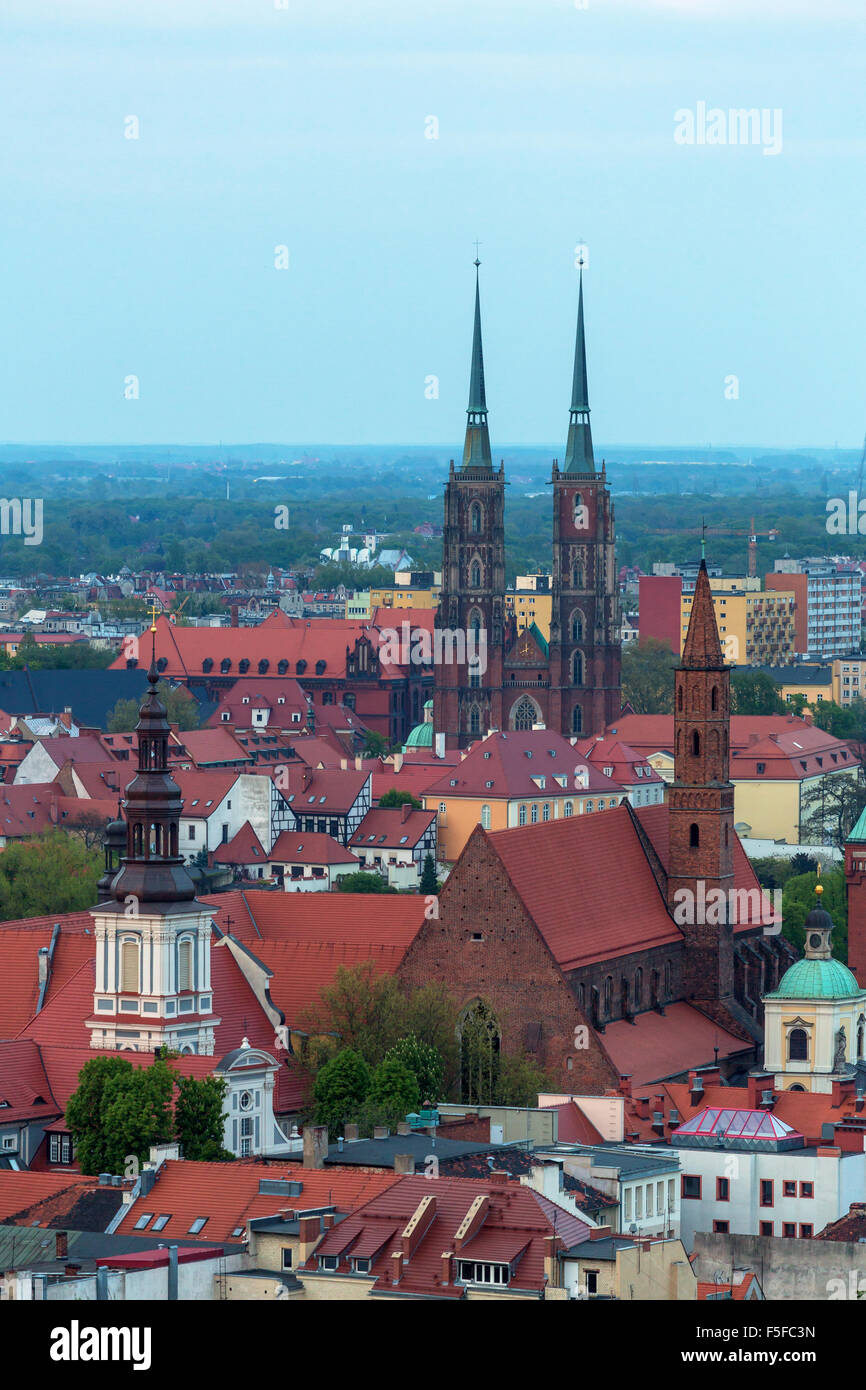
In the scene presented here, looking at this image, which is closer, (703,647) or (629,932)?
(629,932)

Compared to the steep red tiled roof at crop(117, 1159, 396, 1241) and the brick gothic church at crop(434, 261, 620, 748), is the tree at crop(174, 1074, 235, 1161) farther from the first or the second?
the brick gothic church at crop(434, 261, 620, 748)

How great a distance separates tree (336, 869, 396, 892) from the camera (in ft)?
327

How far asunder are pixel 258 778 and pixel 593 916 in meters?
53.2

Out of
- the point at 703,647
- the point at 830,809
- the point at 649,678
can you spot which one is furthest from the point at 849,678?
the point at 703,647

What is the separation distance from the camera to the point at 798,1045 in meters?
58.8

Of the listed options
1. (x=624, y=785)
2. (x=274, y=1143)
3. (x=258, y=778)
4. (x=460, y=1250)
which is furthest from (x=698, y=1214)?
(x=624, y=785)

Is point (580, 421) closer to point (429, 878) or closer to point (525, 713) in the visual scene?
point (525, 713)

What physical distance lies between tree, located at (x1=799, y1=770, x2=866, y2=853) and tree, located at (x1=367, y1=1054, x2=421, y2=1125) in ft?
217

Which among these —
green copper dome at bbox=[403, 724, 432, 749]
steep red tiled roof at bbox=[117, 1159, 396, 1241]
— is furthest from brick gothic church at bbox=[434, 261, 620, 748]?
steep red tiled roof at bbox=[117, 1159, 396, 1241]

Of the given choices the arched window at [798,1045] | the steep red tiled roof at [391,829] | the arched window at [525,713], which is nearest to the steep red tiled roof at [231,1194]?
the arched window at [798,1045]

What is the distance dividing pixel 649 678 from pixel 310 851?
67073mm

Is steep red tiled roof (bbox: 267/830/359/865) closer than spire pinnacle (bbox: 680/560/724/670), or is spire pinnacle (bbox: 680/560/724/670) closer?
spire pinnacle (bbox: 680/560/724/670)

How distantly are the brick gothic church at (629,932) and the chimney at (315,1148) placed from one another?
1437cm

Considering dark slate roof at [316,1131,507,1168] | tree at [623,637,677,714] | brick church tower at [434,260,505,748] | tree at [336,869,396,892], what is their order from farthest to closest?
tree at [623,637,677,714], brick church tower at [434,260,505,748], tree at [336,869,396,892], dark slate roof at [316,1131,507,1168]
